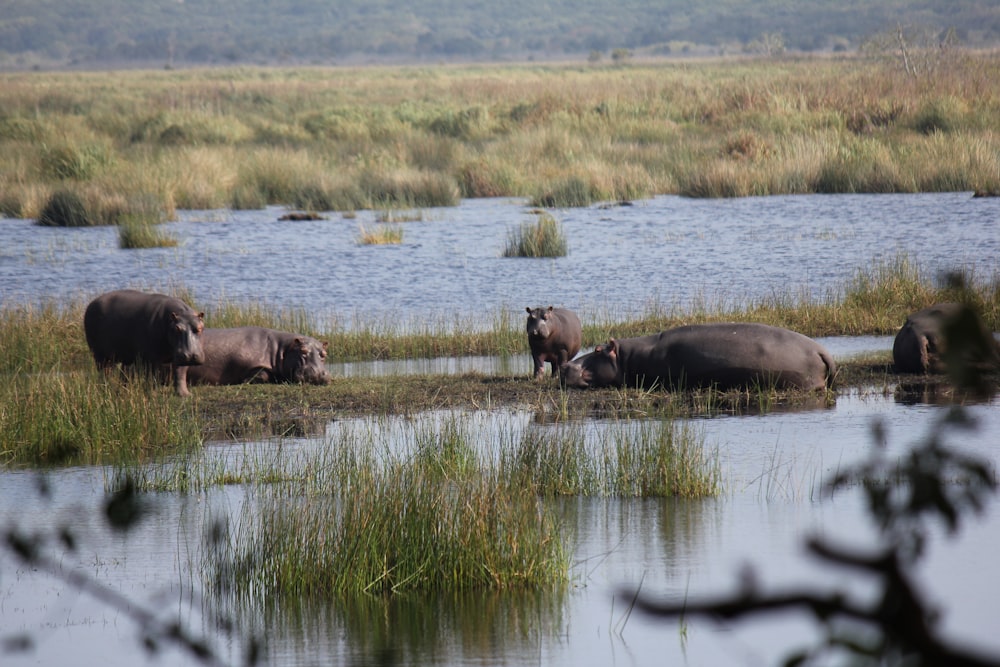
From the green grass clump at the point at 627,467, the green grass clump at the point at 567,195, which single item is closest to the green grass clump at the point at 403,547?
the green grass clump at the point at 627,467

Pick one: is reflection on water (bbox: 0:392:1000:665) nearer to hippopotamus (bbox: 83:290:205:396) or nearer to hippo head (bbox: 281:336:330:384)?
hippopotamus (bbox: 83:290:205:396)


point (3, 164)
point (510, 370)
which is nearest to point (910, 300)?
point (510, 370)

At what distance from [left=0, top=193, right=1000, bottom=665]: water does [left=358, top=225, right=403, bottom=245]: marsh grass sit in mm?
2024

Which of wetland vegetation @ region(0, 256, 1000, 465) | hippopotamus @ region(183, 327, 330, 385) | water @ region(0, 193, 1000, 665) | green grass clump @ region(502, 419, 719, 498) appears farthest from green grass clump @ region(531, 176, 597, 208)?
green grass clump @ region(502, 419, 719, 498)

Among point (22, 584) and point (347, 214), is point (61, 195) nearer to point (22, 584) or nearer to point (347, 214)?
point (347, 214)

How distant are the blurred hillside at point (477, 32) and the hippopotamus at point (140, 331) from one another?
111 metres

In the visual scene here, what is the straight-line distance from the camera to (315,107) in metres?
49.1

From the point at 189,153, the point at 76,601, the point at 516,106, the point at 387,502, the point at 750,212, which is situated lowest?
the point at 76,601

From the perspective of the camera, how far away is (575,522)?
7.20 meters

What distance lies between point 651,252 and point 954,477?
12.5 metres

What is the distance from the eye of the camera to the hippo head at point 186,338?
10281mm

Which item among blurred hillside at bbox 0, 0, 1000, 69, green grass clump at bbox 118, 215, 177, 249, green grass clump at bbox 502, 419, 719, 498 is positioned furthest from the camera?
blurred hillside at bbox 0, 0, 1000, 69

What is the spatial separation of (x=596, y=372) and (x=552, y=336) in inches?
20.0

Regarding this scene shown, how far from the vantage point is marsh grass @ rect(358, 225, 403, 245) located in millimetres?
21688
